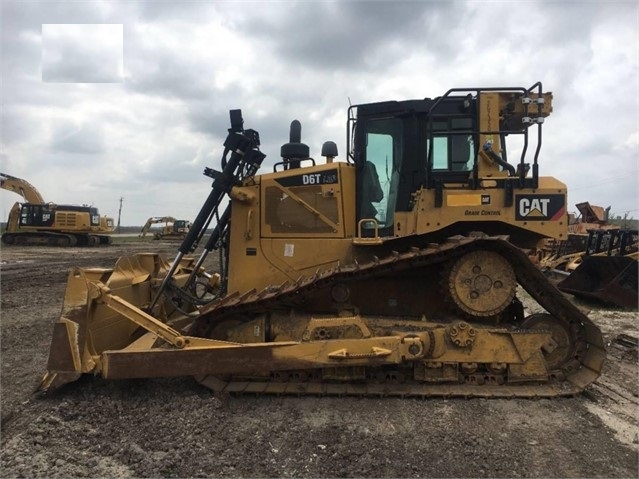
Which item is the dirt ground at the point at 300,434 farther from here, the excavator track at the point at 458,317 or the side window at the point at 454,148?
the side window at the point at 454,148

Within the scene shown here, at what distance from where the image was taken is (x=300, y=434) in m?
4.11

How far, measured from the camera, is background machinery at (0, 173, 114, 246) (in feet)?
112

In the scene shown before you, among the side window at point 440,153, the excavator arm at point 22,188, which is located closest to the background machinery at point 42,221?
the excavator arm at point 22,188

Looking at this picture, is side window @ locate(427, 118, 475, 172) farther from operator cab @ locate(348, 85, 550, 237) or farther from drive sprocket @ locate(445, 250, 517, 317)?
drive sprocket @ locate(445, 250, 517, 317)

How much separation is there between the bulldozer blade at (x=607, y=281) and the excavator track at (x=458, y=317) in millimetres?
6372

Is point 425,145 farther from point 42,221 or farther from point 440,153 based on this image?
point 42,221

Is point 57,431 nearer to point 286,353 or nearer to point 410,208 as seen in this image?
point 286,353

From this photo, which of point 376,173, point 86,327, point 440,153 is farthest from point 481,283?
point 86,327

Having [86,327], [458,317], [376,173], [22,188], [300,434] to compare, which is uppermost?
[22,188]

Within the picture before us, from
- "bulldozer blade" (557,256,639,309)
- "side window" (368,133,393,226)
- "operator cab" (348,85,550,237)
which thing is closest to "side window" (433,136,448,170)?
"operator cab" (348,85,550,237)

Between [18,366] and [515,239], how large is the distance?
20.6ft

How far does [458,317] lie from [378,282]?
0.96m

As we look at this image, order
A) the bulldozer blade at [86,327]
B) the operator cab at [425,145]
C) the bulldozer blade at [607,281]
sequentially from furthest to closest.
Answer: the bulldozer blade at [607,281], the operator cab at [425,145], the bulldozer blade at [86,327]

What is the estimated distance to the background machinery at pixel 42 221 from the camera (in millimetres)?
34188
